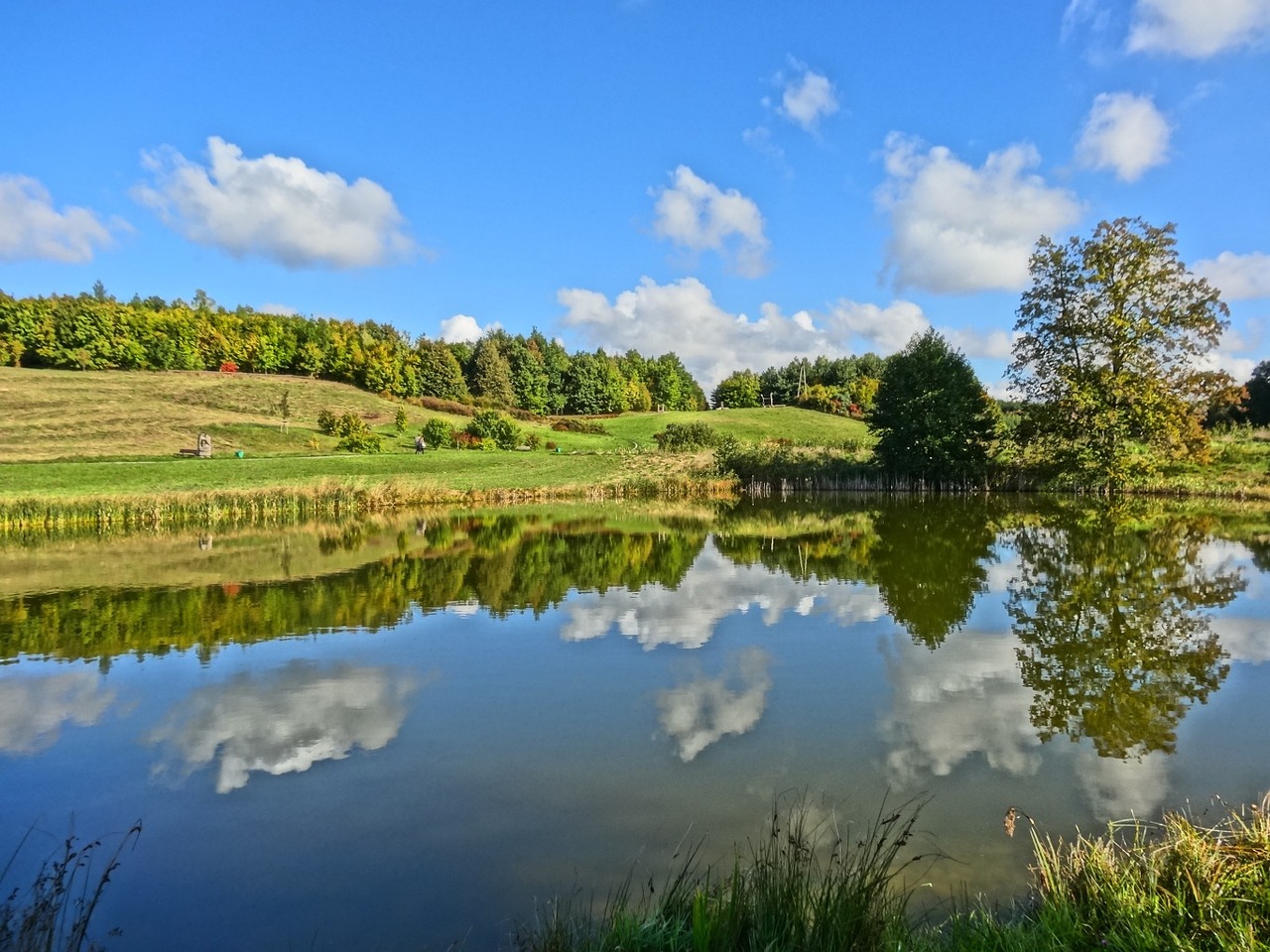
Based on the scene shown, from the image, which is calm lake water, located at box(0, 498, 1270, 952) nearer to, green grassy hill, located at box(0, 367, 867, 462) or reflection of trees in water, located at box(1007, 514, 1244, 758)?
reflection of trees in water, located at box(1007, 514, 1244, 758)

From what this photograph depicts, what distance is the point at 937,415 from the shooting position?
37969 mm

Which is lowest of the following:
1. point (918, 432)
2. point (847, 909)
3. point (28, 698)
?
point (28, 698)

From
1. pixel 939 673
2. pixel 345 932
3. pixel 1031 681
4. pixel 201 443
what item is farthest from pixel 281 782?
pixel 201 443

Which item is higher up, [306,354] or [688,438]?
[306,354]

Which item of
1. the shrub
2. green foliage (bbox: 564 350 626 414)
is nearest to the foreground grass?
the shrub

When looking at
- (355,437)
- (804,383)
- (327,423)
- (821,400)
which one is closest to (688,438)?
(355,437)

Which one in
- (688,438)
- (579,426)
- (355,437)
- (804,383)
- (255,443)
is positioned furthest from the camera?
(804,383)

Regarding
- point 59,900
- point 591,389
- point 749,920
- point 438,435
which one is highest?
point 591,389

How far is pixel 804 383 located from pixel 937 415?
7330 cm

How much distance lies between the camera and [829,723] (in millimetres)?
7402

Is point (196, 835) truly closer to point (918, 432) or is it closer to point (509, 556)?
point (509, 556)

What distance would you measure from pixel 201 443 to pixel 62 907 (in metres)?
46.6

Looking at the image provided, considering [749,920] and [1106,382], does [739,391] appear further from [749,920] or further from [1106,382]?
[749,920]

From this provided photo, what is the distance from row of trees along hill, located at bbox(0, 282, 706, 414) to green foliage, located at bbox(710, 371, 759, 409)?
16682mm
